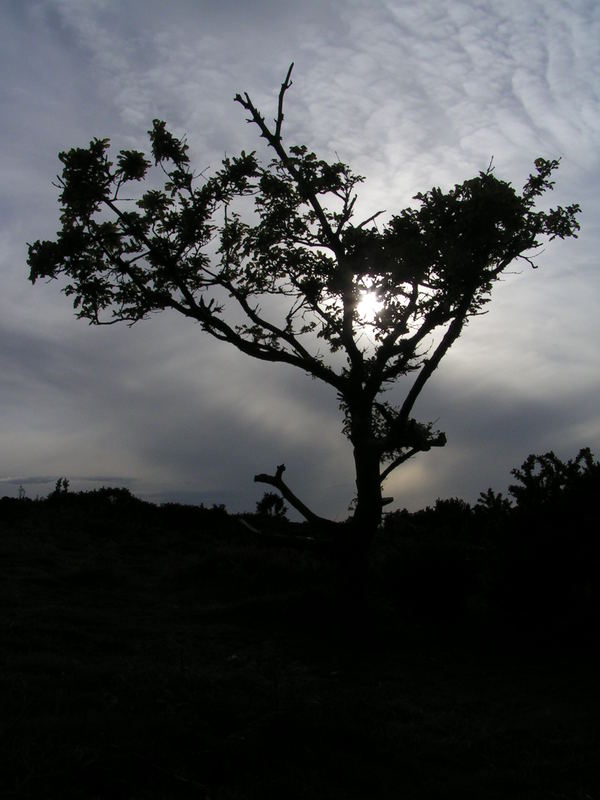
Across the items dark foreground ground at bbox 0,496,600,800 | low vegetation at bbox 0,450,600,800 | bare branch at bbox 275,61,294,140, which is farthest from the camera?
bare branch at bbox 275,61,294,140

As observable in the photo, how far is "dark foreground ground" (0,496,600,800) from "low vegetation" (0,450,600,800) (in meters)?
0.03

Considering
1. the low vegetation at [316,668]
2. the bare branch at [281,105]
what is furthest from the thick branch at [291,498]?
the bare branch at [281,105]

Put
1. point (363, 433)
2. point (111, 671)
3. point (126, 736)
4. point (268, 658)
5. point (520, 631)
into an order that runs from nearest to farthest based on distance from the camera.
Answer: point (126, 736) → point (111, 671) → point (268, 658) → point (520, 631) → point (363, 433)

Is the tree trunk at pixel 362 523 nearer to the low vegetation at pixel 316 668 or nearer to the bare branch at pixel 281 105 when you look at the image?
the low vegetation at pixel 316 668

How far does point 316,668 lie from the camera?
9.20m

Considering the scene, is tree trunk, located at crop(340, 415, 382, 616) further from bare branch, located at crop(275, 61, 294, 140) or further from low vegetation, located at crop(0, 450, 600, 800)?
bare branch, located at crop(275, 61, 294, 140)

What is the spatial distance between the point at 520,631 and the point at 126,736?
743cm

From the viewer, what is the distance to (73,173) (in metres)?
11.1

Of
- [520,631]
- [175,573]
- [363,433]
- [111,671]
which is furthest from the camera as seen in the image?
[175,573]

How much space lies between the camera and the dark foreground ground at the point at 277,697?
16.4ft

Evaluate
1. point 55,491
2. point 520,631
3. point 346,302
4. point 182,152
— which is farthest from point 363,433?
point 55,491

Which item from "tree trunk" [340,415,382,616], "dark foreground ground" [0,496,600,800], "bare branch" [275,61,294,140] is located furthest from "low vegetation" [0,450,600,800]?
"bare branch" [275,61,294,140]

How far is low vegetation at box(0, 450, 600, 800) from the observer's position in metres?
5.11

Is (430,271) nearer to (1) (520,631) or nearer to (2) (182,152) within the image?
(2) (182,152)
